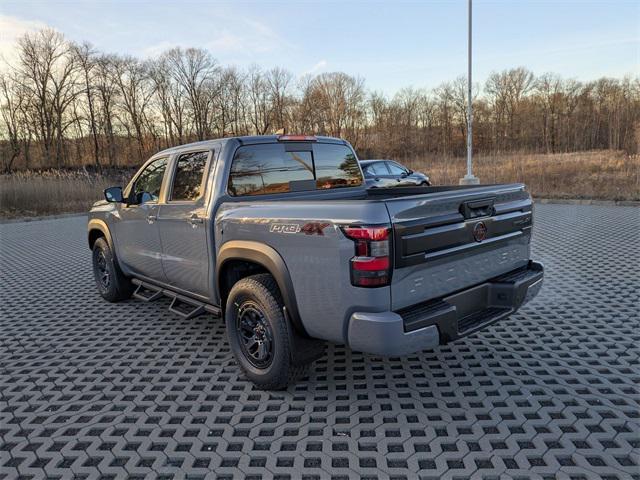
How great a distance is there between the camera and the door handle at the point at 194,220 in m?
3.85

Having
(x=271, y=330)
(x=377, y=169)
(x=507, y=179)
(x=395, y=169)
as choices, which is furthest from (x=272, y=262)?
(x=507, y=179)

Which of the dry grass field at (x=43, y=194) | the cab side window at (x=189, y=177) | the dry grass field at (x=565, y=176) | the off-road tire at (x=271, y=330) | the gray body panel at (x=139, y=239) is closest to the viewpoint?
the off-road tire at (x=271, y=330)

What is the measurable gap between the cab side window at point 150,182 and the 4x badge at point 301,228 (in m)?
2.10

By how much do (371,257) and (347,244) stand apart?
17 cm

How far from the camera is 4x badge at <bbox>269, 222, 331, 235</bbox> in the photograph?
276 centimetres

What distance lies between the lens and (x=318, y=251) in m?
2.79

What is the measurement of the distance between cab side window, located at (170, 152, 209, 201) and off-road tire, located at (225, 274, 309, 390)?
3.50 feet

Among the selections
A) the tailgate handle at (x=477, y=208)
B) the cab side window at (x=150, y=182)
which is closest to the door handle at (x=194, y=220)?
the cab side window at (x=150, y=182)

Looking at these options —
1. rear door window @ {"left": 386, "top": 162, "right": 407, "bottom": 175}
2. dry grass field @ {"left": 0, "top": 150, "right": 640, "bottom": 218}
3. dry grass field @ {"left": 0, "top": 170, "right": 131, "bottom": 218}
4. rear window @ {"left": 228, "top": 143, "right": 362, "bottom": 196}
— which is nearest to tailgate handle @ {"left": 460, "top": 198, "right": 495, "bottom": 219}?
rear window @ {"left": 228, "top": 143, "right": 362, "bottom": 196}

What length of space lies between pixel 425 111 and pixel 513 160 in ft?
146

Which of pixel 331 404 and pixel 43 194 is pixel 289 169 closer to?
pixel 331 404

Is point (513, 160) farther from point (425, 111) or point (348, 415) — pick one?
point (425, 111)

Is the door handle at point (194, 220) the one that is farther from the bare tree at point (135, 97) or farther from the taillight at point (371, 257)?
the bare tree at point (135, 97)

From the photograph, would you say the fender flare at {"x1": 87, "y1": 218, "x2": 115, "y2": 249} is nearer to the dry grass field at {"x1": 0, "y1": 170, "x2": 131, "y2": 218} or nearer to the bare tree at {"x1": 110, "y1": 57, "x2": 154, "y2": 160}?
the dry grass field at {"x1": 0, "y1": 170, "x2": 131, "y2": 218}
